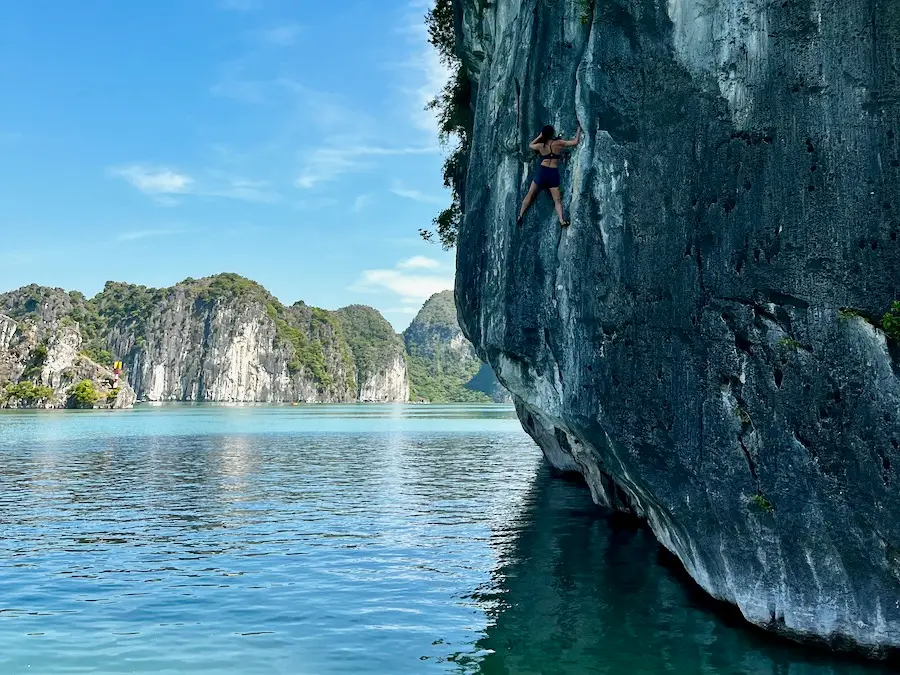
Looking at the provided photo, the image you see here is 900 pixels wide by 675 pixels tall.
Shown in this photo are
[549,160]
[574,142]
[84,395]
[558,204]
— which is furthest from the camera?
[84,395]

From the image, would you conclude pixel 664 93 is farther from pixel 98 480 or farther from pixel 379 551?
pixel 98 480

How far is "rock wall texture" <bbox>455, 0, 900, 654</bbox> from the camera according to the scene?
858cm

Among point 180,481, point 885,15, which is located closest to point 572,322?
point 885,15

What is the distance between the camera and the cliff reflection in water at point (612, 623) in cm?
898

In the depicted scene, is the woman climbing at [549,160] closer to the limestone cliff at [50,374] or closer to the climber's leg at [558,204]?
the climber's leg at [558,204]

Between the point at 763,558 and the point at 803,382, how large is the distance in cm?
228

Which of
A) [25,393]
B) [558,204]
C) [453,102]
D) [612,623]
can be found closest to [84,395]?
[25,393]

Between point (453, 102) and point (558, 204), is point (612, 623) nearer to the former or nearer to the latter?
point (558, 204)

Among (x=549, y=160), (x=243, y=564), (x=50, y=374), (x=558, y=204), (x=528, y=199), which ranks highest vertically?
(x=549, y=160)

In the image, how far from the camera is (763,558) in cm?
941

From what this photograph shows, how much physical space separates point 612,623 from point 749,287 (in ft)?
16.5

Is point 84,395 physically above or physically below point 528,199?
below

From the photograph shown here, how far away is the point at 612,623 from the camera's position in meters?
10.7

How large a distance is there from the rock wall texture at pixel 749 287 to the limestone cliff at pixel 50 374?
383 feet
